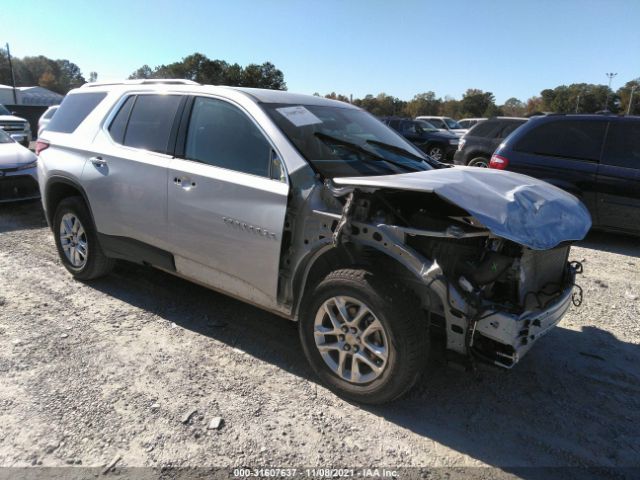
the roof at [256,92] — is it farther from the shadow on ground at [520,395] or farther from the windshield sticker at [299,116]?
the shadow on ground at [520,395]

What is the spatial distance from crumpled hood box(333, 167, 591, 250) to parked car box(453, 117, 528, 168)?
7085 mm

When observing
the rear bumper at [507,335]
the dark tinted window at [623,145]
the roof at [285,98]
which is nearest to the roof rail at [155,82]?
the roof at [285,98]

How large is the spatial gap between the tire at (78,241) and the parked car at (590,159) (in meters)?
5.56

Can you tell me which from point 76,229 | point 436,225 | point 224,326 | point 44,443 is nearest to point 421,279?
point 436,225

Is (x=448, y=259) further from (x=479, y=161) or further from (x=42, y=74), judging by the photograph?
(x=42, y=74)

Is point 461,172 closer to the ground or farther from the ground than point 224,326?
farther from the ground

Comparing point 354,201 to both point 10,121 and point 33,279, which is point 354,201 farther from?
point 10,121

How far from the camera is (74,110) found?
4848 mm

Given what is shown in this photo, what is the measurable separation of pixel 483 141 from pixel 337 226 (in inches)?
332

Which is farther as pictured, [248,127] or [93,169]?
[93,169]

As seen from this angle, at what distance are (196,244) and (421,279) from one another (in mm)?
1738

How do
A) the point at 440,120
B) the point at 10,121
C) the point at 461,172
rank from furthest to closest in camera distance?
the point at 440,120 → the point at 10,121 → the point at 461,172

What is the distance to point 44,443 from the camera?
2.66 m

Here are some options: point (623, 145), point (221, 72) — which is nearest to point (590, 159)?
point (623, 145)
